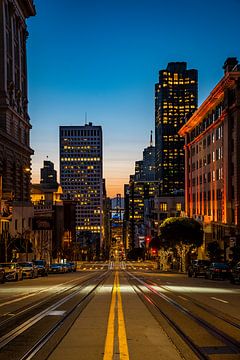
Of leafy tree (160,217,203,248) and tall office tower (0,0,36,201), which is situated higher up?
tall office tower (0,0,36,201)

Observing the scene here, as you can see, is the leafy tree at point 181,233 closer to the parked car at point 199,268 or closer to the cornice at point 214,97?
the cornice at point 214,97

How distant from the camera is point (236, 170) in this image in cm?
7556

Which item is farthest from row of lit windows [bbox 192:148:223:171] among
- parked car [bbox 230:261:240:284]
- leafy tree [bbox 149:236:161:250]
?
parked car [bbox 230:261:240:284]

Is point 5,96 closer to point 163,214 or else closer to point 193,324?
point 193,324

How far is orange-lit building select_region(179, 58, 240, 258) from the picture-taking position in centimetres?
7569

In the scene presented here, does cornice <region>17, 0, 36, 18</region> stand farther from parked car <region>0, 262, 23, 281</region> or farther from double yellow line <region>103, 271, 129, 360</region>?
double yellow line <region>103, 271, 129, 360</region>

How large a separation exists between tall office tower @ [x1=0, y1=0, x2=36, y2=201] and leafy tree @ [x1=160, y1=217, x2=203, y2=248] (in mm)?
22761

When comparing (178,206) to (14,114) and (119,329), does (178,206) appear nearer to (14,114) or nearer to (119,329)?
(14,114)

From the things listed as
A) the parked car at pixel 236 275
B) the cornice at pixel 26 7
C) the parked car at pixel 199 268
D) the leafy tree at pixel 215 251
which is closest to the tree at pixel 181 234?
the leafy tree at pixel 215 251

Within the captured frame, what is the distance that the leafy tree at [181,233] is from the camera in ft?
276

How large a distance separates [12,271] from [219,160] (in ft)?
167

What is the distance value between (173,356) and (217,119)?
78231 mm

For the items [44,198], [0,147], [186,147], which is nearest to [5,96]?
[0,147]

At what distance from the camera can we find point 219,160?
3440 inches
